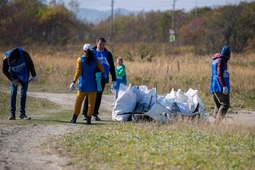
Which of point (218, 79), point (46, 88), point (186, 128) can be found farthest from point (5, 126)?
point (46, 88)

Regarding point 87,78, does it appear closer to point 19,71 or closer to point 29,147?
point 19,71

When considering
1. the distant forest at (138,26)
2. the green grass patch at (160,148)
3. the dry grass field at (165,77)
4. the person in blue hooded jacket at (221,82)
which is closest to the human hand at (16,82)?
the green grass patch at (160,148)

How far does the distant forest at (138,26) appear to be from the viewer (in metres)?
41.2

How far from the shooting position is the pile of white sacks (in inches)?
488

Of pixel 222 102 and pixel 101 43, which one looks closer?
pixel 222 102

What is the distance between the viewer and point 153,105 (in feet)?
41.0

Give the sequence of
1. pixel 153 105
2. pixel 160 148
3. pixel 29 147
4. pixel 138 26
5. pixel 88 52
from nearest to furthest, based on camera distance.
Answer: pixel 160 148 → pixel 29 147 → pixel 88 52 → pixel 153 105 → pixel 138 26

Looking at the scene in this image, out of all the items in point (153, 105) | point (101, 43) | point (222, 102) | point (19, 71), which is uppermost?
point (101, 43)

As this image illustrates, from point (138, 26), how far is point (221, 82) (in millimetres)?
77115

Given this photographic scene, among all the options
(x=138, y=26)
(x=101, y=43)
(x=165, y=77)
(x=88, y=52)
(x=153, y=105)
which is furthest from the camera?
(x=138, y=26)

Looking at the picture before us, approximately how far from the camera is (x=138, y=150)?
8.41 metres

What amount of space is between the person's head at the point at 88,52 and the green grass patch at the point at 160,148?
186 centimetres

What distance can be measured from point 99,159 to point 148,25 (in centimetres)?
7941

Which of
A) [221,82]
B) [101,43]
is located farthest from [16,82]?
[221,82]
